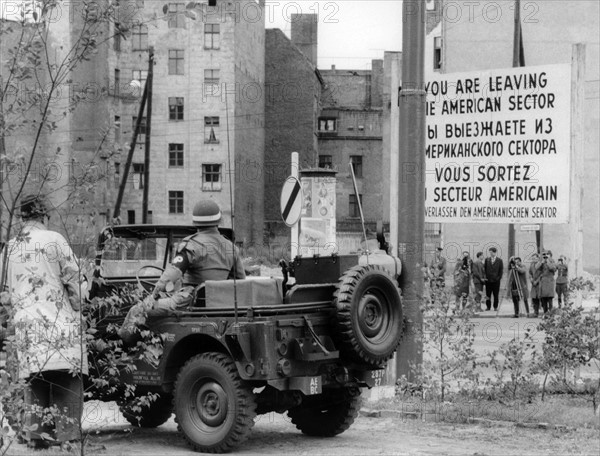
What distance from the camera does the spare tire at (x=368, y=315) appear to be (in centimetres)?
928

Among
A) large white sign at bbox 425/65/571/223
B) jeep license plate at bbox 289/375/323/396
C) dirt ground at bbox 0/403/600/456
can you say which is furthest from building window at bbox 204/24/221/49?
jeep license plate at bbox 289/375/323/396

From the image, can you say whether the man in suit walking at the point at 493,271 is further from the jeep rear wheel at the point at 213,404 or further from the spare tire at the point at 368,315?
the jeep rear wheel at the point at 213,404

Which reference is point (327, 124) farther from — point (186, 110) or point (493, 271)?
point (493, 271)

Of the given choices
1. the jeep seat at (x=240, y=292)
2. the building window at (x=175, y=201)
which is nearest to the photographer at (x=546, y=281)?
the jeep seat at (x=240, y=292)

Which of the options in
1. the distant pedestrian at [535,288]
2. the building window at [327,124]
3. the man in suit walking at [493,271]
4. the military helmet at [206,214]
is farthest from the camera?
the building window at [327,124]

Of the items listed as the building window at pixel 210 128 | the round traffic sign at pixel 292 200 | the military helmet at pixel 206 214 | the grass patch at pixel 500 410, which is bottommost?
the grass patch at pixel 500 410

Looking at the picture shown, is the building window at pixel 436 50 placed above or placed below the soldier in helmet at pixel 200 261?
above

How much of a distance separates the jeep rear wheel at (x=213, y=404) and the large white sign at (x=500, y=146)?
5.20 meters

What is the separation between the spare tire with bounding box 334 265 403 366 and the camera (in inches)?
365

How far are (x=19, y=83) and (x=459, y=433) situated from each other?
6.06 metres

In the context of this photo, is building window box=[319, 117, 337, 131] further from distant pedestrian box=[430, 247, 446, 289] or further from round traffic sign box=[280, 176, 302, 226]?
distant pedestrian box=[430, 247, 446, 289]

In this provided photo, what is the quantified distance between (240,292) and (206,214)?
0.90 metres

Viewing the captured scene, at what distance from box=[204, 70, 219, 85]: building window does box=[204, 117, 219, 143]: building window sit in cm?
238

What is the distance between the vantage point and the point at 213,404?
9.27 m
